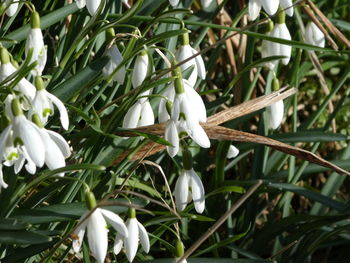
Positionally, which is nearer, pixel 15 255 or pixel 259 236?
pixel 15 255

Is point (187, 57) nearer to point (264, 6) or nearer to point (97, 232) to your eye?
point (264, 6)

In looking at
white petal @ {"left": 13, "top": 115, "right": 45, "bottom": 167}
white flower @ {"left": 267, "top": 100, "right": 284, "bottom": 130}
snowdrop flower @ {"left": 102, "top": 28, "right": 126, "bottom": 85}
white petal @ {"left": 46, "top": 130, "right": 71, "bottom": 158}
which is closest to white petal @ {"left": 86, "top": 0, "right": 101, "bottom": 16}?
snowdrop flower @ {"left": 102, "top": 28, "right": 126, "bottom": 85}

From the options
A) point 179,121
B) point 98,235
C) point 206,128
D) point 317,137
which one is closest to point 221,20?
point 317,137

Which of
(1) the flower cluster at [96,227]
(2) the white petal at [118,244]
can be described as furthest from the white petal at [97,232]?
(2) the white petal at [118,244]

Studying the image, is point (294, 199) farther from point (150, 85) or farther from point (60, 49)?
point (150, 85)

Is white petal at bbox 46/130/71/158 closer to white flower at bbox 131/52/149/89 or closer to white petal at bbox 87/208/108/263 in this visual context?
white petal at bbox 87/208/108/263

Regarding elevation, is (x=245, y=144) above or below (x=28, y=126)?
below
